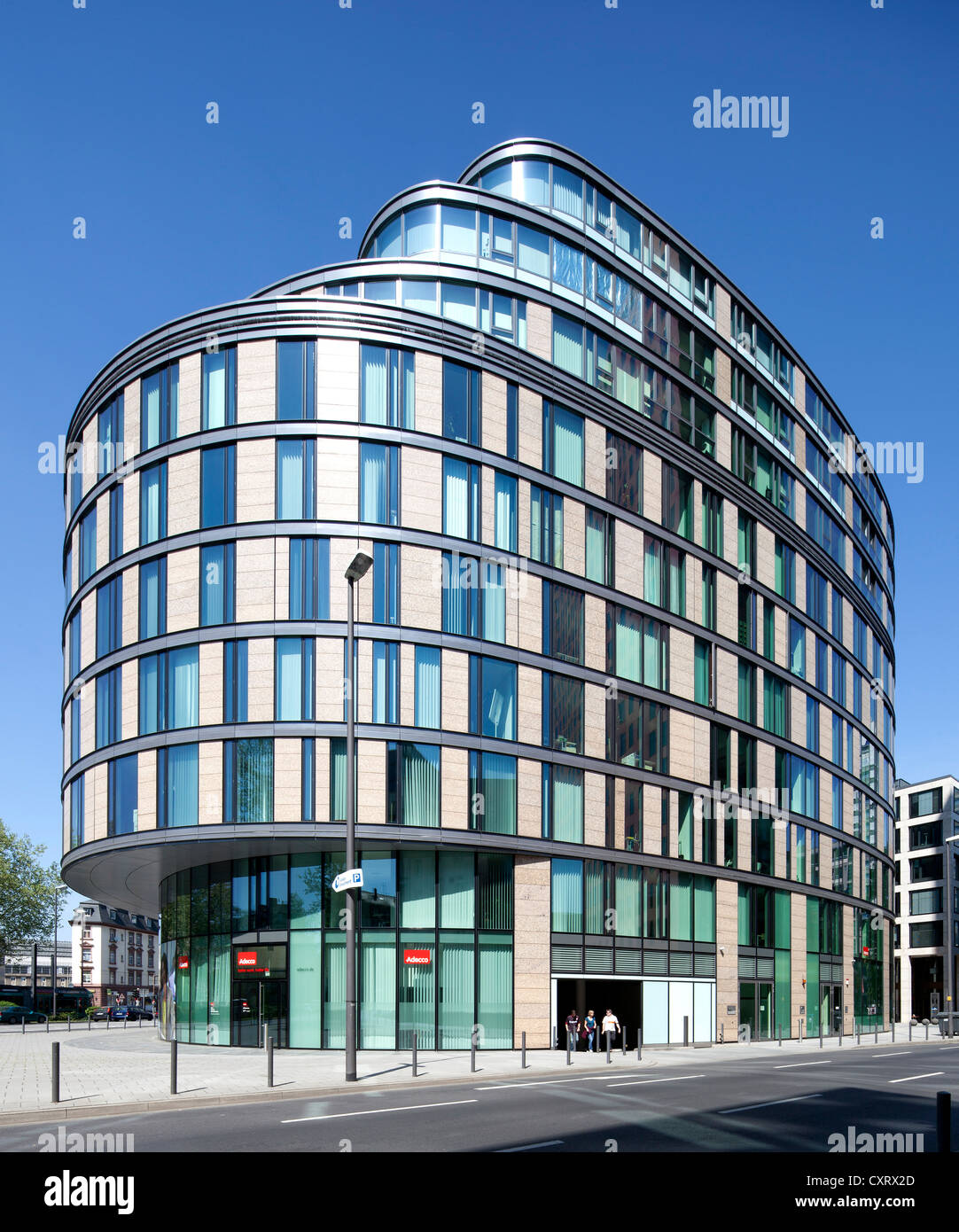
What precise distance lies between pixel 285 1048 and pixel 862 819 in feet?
129

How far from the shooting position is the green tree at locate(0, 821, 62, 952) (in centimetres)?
9306

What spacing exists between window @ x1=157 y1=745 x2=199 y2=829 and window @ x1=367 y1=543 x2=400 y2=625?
6973 millimetres

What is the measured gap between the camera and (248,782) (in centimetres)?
3553

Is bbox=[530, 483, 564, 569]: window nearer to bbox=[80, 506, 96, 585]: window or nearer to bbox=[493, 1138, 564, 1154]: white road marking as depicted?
bbox=[80, 506, 96, 585]: window

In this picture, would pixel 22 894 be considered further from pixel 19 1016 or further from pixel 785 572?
pixel 785 572

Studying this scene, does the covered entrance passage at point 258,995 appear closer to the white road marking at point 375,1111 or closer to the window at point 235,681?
the window at point 235,681

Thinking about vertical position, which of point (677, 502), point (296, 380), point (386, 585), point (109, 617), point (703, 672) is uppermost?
point (296, 380)

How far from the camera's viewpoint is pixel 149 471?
128ft

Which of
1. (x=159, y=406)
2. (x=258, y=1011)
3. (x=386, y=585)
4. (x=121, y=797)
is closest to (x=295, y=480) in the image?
(x=386, y=585)

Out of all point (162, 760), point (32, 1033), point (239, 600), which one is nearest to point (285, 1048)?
point (162, 760)

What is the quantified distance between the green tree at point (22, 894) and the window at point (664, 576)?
218ft

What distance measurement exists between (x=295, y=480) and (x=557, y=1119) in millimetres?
23474

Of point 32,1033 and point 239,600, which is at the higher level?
point 239,600
